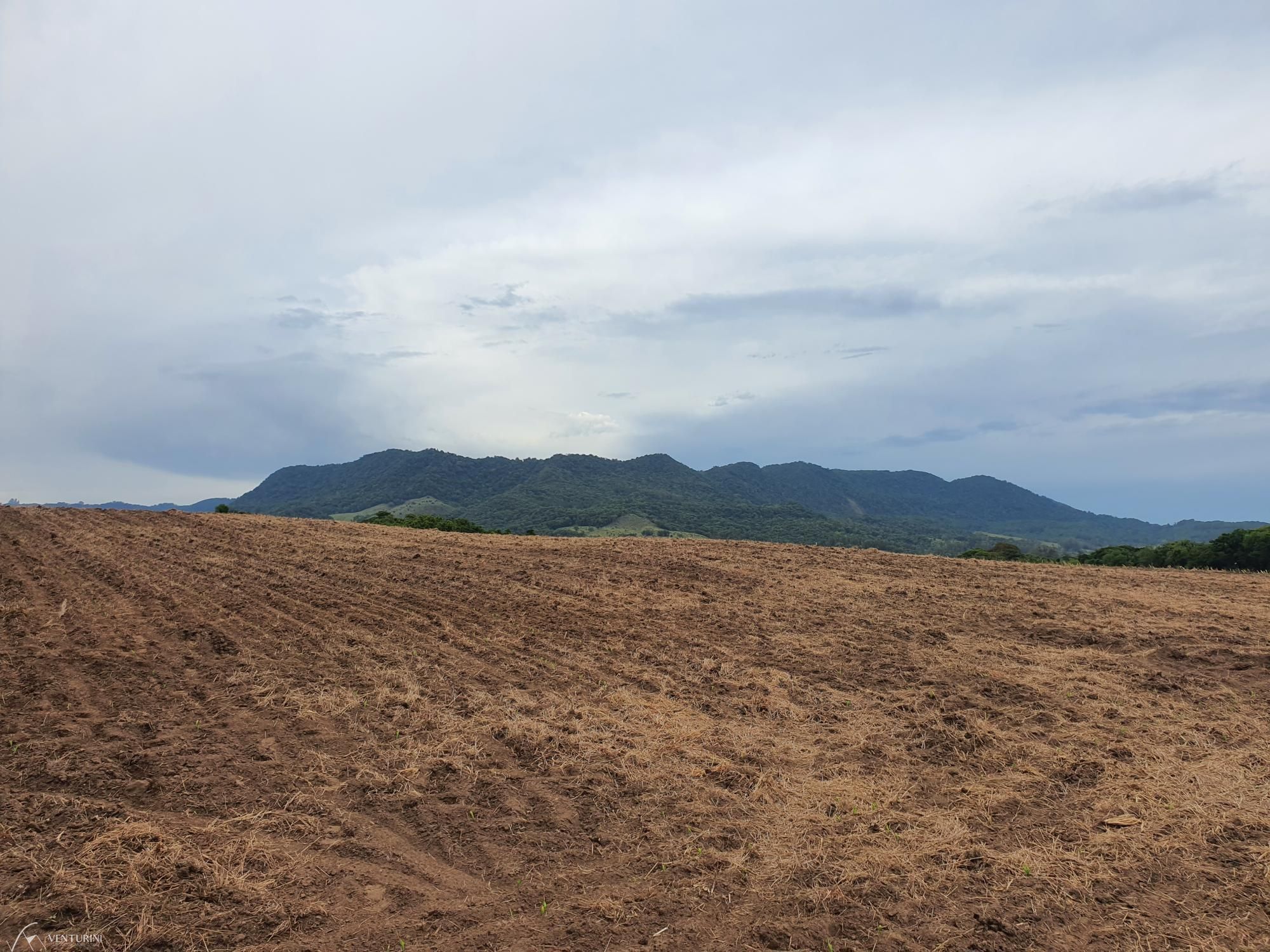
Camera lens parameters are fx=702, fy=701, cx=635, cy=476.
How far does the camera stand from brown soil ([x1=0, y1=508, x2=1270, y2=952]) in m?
4.63

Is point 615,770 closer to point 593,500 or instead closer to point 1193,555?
point 1193,555

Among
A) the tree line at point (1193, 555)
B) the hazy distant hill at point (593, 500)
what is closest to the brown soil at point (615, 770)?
the tree line at point (1193, 555)

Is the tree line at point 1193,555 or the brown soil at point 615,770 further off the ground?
the tree line at point 1193,555

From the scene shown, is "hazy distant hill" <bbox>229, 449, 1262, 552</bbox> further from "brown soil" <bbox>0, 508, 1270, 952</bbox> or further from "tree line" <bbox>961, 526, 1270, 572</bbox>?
"brown soil" <bbox>0, 508, 1270, 952</bbox>

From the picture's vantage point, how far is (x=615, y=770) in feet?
22.4

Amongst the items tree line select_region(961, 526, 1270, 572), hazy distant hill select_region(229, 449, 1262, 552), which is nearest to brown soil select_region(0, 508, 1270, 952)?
tree line select_region(961, 526, 1270, 572)

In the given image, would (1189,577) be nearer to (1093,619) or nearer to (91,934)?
(1093,619)

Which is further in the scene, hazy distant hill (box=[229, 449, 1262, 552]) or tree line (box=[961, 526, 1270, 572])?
hazy distant hill (box=[229, 449, 1262, 552])

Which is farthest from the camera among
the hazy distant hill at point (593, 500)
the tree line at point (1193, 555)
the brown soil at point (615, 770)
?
the hazy distant hill at point (593, 500)

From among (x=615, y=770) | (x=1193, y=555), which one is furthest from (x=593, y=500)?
(x=615, y=770)

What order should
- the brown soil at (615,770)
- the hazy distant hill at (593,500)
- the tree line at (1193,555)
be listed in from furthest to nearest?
the hazy distant hill at (593,500)
the tree line at (1193,555)
the brown soil at (615,770)

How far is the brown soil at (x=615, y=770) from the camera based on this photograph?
4.63 metres

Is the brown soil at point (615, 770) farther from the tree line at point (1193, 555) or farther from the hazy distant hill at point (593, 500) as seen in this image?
the hazy distant hill at point (593, 500)

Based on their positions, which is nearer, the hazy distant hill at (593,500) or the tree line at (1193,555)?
the tree line at (1193,555)
